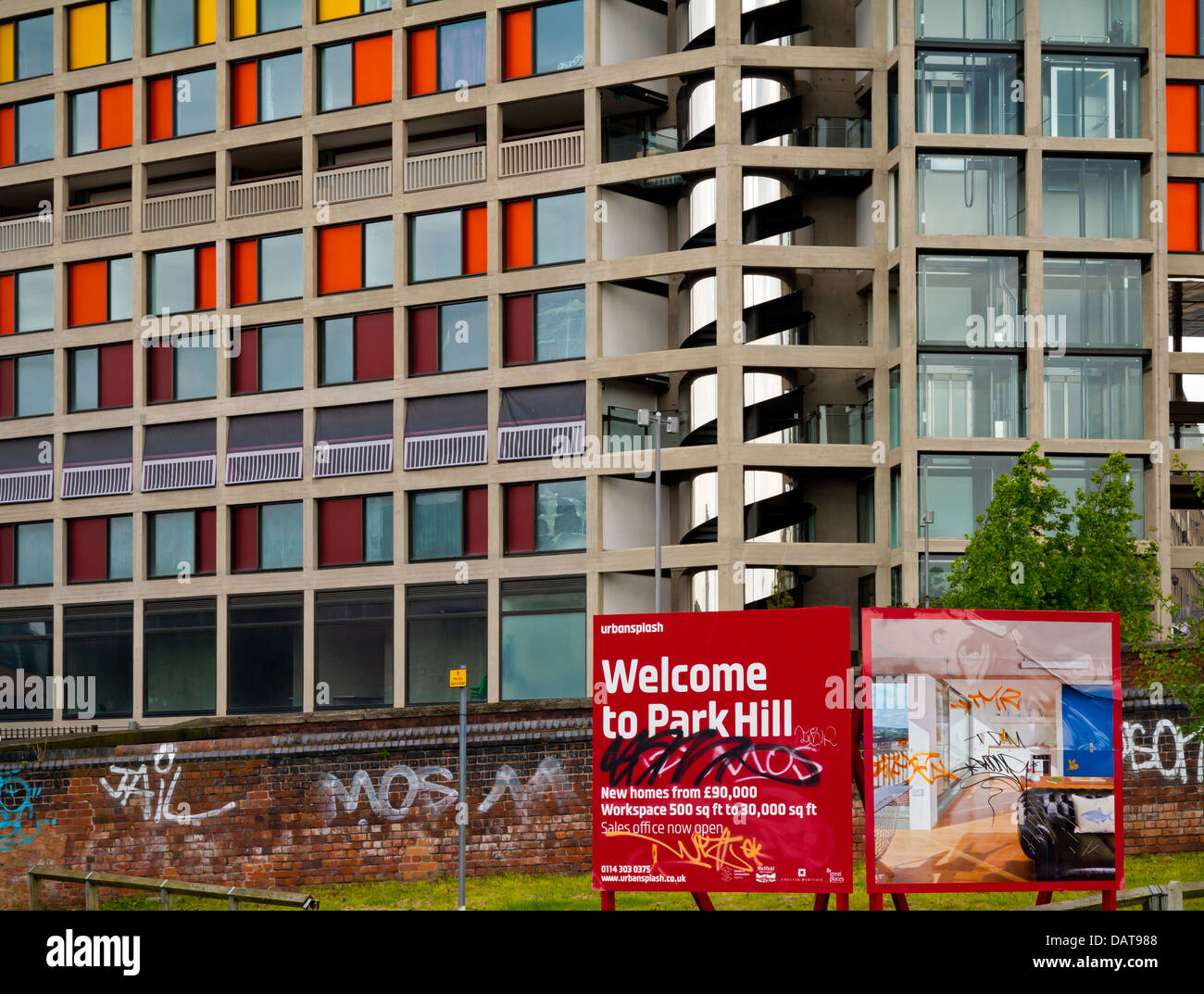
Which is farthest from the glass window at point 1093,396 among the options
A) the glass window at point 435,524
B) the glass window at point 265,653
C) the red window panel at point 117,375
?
the red window panel at point 117,375

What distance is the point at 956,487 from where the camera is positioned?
2067 inches

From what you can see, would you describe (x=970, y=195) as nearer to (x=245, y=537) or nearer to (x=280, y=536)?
(x=280, y=536)

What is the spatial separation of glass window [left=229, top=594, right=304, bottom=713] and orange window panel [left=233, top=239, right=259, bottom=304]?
35.9 ft

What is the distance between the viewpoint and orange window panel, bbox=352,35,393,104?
59.8 m

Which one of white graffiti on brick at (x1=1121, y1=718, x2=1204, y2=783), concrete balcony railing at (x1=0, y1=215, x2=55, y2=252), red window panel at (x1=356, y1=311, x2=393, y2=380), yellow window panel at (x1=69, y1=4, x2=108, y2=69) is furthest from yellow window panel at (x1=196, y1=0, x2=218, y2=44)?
white graffiti on brick at (x1=1121, y1=718, x2=1204, y2=783)

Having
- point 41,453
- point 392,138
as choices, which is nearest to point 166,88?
point 392,138

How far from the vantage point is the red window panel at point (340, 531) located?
58500 mm

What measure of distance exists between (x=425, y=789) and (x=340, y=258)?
34.5 meters

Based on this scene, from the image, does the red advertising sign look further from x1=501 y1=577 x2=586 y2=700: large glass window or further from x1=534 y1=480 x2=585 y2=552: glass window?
x1=534 y1=480 x2=585 y2=552: glass window

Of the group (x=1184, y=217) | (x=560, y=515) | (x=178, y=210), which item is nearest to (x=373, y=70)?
(x=178, y=210)

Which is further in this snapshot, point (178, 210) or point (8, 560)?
point (8, 560)

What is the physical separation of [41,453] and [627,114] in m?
25.3

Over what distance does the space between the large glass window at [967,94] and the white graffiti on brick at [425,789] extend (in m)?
31.8

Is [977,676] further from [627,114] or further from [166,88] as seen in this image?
[166,88]
